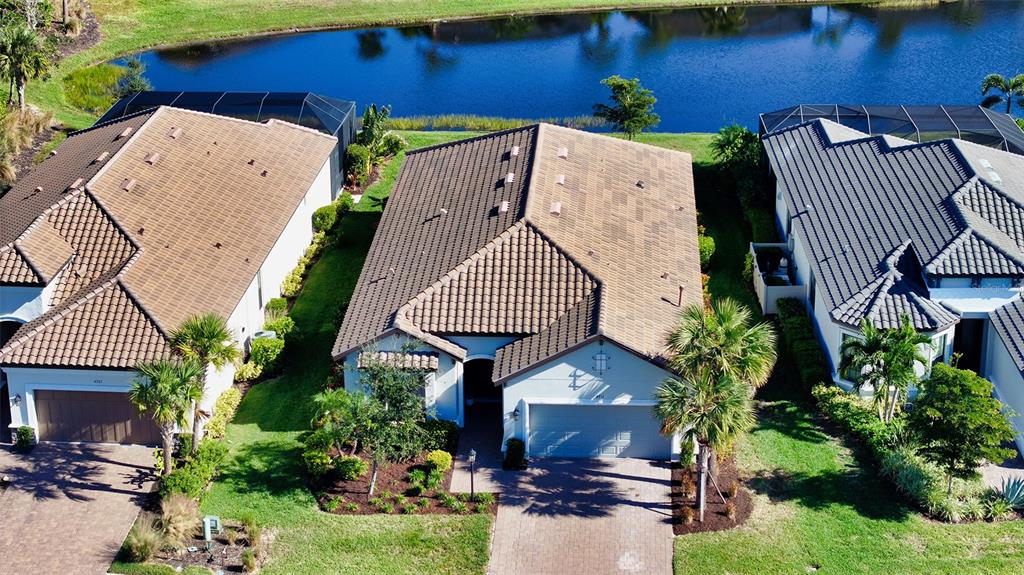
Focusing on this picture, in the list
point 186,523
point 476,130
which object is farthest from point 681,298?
point 476,130

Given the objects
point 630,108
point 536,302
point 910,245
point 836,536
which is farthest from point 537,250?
point 630,108

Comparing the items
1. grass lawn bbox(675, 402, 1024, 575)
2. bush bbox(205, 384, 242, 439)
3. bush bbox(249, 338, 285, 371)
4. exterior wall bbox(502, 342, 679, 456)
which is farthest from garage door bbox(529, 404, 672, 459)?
bush bbox(249, 338, 285, 371)

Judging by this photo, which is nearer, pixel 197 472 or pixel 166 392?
pixel 166 392

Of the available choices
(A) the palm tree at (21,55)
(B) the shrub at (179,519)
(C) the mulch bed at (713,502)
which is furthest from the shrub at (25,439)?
(A) the palm tree at (21,55)

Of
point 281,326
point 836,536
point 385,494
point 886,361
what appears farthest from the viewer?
point 281,326

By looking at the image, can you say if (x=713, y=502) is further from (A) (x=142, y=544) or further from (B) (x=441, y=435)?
Result: (A) (x=142, y=544)

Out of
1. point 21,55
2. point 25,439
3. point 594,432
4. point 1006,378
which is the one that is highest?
point 21,55

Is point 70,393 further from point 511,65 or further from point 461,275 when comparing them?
point 511,65
